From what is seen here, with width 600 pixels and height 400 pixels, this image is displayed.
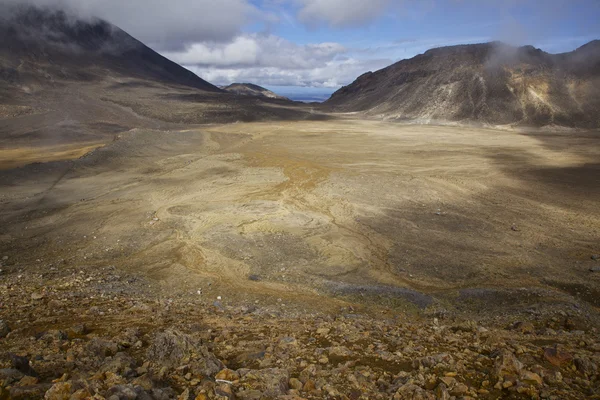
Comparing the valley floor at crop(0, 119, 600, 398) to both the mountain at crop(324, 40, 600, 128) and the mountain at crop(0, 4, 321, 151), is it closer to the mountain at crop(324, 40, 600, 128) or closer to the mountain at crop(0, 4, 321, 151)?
the mountain at crop(0, 4, 321, 151)

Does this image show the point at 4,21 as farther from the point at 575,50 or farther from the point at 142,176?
the point at 575,50

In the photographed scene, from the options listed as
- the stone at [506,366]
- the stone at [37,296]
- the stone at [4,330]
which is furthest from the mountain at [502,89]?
the stone at [4,330]

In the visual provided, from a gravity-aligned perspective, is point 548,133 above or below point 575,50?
below

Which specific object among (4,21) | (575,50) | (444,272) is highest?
(4,21)

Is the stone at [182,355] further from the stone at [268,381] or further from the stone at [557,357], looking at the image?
the stone at [557,357]

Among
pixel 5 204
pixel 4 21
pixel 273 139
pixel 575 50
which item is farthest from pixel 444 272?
pixel 4 21
